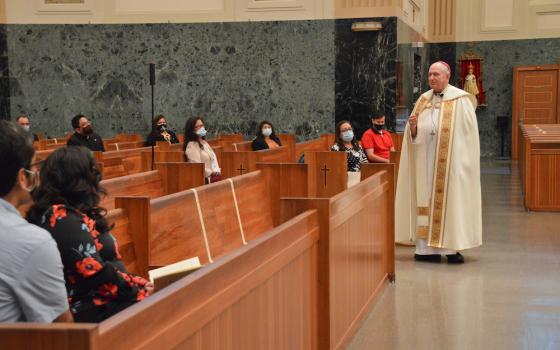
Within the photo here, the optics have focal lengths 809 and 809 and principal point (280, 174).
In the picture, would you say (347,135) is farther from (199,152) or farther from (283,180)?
(283,180)

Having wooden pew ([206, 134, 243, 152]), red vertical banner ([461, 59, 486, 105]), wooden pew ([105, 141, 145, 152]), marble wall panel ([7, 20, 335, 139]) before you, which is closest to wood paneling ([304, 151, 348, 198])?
wooden pew ([206, 134, 243, 152])

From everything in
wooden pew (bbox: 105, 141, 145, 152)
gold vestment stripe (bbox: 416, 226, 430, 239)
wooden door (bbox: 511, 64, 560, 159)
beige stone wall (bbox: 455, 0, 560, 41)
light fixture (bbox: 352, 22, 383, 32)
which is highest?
beige stone wall (bbox: 455, 0, 560, 41)

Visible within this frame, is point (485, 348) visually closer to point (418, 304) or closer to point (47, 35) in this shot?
point (418, 304)

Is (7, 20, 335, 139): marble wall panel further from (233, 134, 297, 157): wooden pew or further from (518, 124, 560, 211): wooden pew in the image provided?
(518, 124, 560, 211): wooden pew

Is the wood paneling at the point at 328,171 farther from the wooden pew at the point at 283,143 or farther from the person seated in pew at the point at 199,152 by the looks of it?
the wooden pew at the point at 283,143

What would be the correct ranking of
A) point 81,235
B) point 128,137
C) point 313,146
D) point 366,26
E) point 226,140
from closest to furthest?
point 81,235, point 313,146, point 226,140, point 128,137, point 366,26

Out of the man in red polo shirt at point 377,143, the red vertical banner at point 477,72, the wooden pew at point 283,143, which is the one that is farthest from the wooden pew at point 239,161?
the red vertical banner at point 477,72

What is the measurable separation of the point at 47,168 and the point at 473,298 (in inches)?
159

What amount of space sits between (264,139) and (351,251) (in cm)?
673

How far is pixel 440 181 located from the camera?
7648 millimetres

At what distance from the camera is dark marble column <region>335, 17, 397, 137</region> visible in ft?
46.7

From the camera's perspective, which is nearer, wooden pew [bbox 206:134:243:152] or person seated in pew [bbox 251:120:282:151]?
person seated in pew [bbox 251:120:282:151]

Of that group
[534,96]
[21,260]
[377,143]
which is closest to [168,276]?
[21,260]

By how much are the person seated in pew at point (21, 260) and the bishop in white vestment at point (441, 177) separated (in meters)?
5.67
